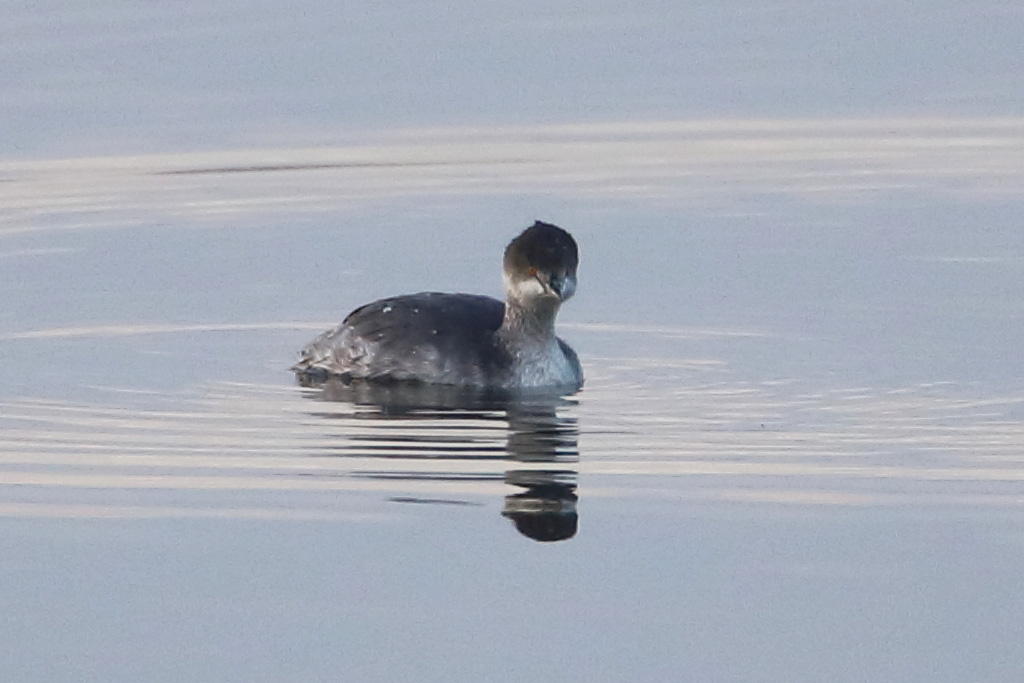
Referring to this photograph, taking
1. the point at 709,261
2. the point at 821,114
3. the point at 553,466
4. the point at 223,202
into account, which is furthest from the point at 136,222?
the point at 553,466

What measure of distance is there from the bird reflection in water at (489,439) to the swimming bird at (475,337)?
0.10 metres

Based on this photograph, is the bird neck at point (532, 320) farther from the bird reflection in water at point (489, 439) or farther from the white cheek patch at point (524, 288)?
the bird reflection in water at point (489, 439)

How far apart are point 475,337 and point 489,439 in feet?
6.44

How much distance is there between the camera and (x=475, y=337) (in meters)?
16.3

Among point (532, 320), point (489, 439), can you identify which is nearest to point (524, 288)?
point (532, 320)

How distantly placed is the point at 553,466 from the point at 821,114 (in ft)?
34.5

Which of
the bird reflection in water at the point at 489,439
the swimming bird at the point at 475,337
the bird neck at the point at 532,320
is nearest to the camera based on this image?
the bird reflection in water at the point at 489,439

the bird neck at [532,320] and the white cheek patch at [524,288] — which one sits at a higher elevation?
the white cheek patch at [524,288]

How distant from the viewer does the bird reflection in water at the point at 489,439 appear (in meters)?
12.7

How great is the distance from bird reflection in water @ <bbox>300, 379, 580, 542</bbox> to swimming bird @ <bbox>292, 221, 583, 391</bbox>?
0.34ft

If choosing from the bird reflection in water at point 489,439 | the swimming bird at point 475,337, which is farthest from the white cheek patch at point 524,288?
the bird reflection in water at point 489,439

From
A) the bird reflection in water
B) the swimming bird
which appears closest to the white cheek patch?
the swimming bird

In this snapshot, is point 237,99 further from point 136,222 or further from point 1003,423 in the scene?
point 1003,423

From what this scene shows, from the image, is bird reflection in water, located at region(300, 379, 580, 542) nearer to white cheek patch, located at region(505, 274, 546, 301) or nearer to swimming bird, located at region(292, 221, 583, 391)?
swimming bird, located at region(292, 221, 583, 391)
